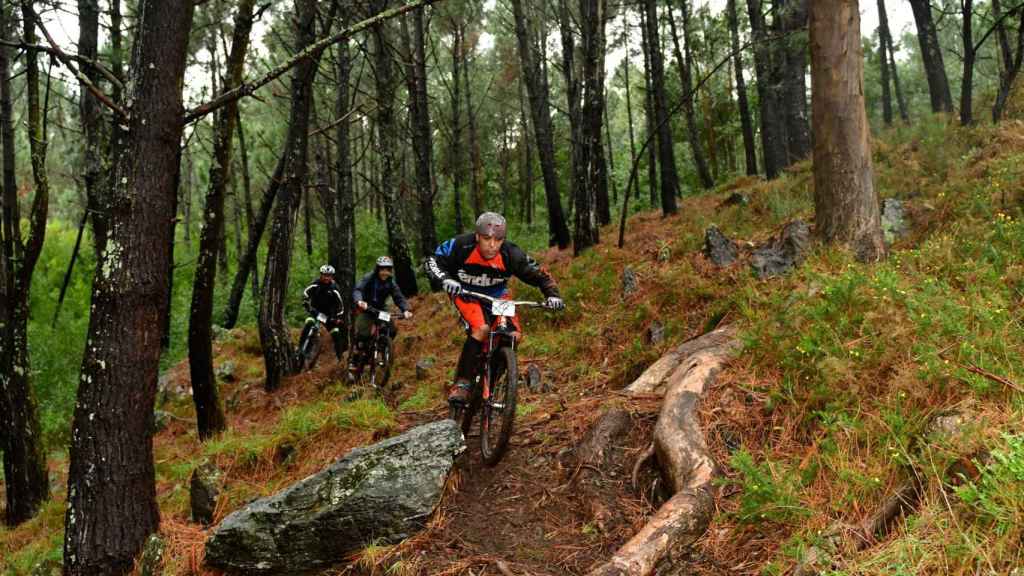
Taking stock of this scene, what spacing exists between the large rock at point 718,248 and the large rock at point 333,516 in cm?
525

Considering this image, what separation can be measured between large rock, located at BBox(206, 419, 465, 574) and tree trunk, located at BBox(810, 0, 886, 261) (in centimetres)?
495

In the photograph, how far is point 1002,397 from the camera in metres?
3.47

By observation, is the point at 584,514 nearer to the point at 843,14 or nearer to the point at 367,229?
the point at 843,14

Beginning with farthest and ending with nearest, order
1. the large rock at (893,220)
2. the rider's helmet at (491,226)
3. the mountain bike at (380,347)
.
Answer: the mountain bike at (380,347), the large rock at (893,220), the rider's helmet at (491,226)

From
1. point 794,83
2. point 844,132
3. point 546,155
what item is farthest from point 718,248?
point 546,155

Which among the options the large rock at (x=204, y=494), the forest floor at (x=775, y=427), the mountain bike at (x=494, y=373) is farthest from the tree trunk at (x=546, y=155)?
the large rock at (x=204, y=494)

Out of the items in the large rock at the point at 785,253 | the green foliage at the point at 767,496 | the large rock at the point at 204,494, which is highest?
the large rock at the point at 785,253

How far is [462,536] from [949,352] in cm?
346

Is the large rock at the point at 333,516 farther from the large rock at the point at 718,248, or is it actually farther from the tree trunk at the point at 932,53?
the tree trunk at the point at 932,53

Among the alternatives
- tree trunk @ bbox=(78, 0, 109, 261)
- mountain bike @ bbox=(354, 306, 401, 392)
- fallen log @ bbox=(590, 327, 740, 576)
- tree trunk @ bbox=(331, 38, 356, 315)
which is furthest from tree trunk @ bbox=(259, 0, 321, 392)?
fallen log @ bbox=(590, 327, 740, 576)

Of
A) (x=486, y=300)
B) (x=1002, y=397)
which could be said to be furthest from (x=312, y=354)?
(x=1002, y=397)

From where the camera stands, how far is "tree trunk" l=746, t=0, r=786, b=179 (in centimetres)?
1591

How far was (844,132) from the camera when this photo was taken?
21.8ft

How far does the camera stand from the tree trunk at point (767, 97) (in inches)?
627
